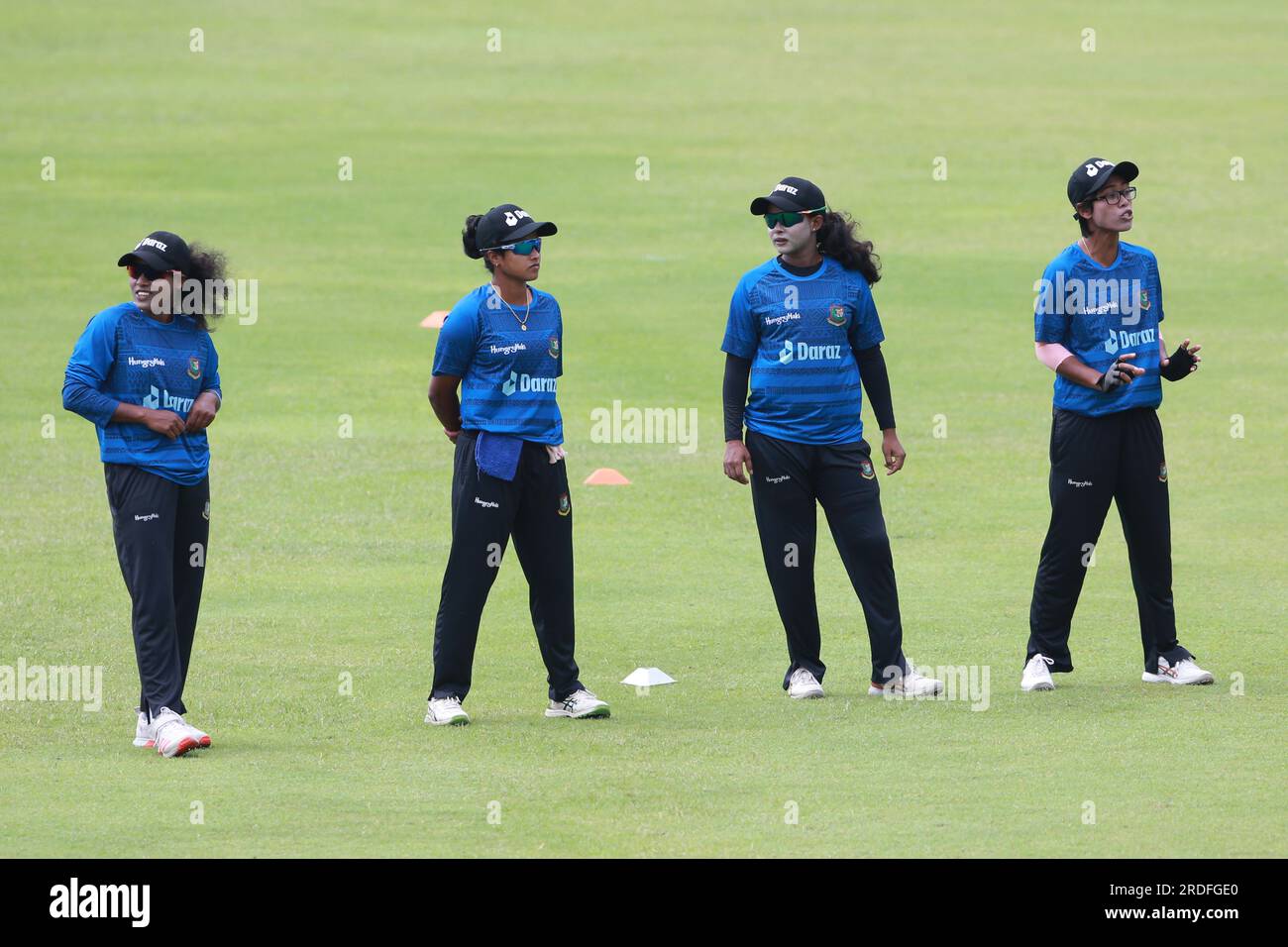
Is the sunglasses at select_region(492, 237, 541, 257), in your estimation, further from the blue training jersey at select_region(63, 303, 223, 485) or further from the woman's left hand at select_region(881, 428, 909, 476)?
the woman's left hand at select_region(881, 428, 909, 476)

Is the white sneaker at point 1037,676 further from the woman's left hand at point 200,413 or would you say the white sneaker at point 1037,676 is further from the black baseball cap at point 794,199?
the woman's left hand at point 200,413

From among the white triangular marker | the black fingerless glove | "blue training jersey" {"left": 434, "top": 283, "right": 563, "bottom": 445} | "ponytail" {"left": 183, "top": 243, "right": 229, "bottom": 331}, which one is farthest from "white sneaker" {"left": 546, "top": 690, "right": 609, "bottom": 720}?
the black fingerless glove

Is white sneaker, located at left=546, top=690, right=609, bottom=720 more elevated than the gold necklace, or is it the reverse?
the gold necklace

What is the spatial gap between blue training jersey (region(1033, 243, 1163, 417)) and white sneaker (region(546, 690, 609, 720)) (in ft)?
8.70

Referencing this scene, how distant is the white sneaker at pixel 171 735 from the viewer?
8250 millimetres

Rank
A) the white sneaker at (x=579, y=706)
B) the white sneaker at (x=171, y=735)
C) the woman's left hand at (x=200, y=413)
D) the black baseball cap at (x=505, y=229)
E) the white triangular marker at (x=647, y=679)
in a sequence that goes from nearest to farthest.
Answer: the white sneaker at (x=171, y=735) < the woman's left hand at (x=200, y=413) < the black baseball cap at (x=505, y=229) < the white sneaker at (x=579, y=706) < the white triangular marker at (x=647, y=679)

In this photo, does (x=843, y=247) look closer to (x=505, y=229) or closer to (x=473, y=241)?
(x=505, y=229)

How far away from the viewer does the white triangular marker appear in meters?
9.76

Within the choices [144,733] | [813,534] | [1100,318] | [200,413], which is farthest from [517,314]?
[1100,318]

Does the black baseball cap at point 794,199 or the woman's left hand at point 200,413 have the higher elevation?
the black baseball cap at point 794,199

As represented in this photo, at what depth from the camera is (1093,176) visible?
9.13m

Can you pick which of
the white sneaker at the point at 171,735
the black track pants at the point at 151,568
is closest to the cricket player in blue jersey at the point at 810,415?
the black track pants at the point at 151,568

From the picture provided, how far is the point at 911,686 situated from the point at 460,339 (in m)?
2.65

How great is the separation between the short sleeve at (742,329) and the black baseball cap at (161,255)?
2.49m
